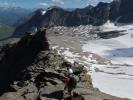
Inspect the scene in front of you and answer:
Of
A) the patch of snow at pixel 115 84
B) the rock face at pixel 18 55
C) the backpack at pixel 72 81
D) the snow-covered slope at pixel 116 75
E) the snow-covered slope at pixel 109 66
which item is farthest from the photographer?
the rock face at pixel 18 55

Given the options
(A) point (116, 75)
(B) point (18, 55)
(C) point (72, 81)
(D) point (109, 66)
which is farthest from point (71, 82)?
(D) point (109, 66)

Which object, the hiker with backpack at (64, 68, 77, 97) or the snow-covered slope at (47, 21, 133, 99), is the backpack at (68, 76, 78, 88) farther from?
the snow-covered slope at (47, 21, 133, 99)

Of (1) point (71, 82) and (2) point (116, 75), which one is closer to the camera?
(1) point (71, 82)

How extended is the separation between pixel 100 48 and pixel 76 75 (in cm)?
16498

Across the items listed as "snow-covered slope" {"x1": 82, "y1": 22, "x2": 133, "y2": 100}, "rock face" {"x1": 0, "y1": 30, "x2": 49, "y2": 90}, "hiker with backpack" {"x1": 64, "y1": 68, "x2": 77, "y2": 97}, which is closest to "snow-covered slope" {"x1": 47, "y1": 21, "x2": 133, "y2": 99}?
"snow-covered slope" {"x1": 82, "y1": 22, "x2": 133, "y2": 100}

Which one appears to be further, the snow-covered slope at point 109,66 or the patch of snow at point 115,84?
the snow-covered slope at point 109,66

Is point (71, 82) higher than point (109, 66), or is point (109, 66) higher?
point (71, 82)

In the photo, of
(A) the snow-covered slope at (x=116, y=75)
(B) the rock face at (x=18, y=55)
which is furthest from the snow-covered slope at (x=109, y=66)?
(B) the rock face at (x=18, y=55)

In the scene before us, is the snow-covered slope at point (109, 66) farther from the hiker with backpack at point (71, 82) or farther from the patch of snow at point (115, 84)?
the hiker with backpack at point (71, 82)

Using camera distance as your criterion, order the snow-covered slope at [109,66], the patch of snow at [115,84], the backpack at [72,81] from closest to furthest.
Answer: the backpack at [72,81] < the patch of snow at [115,84] < the snow-covered slope at [109,66]

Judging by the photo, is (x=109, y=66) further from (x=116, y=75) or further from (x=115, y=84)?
(x=115, y=84)

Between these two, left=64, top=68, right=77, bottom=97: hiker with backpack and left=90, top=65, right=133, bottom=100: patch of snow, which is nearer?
left=64, top=68, right=77, bottom=97: hiker with backpack

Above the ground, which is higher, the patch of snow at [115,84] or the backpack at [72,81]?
the backpack at [72,81]

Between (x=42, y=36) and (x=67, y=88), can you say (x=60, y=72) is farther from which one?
(x=42, y=36)
